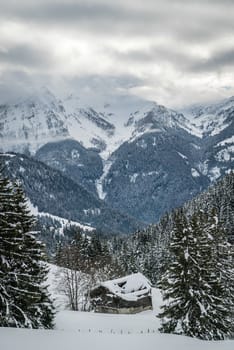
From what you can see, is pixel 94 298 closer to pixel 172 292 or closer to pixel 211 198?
pixel 172 292

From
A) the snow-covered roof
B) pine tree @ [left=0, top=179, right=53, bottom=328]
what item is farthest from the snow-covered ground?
the snow-covered roof

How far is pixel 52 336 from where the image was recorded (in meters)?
24.1

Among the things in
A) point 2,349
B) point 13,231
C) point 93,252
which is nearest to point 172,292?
point 13,231

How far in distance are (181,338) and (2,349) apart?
11.6 m

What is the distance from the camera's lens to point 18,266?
28391 millimetres

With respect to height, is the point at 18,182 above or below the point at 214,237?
above

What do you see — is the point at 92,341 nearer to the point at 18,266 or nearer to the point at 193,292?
the point at 18,266

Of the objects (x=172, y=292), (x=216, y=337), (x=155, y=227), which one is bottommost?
(x=216, y=337)

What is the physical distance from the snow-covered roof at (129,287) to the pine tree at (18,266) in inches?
1288

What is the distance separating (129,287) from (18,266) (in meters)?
38.5

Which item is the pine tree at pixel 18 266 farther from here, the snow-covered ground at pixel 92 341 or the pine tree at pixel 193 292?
the pine tree at pixel 193 292

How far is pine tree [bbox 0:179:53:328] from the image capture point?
26531mm

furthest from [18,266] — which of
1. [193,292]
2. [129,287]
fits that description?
[129,287]

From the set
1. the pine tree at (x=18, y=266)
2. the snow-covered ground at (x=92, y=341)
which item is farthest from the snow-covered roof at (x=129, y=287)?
the snow-covered ground at (x=92, y=341)
